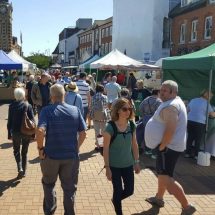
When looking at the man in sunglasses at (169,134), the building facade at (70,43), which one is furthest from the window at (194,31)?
the building facade at (70,43)

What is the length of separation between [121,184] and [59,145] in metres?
0.92

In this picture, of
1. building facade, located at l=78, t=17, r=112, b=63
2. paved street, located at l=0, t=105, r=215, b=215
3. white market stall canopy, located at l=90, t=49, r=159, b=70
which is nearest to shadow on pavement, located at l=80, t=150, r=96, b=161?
paved street, located at l=0, t=105, r=215, b=215

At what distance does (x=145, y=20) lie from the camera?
34.9 m

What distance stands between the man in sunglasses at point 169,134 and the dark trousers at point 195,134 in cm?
339

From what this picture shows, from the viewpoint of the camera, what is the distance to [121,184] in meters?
4.49

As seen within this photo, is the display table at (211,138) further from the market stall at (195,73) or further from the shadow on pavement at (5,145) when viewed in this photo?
the shadow on pavement at (5,145)

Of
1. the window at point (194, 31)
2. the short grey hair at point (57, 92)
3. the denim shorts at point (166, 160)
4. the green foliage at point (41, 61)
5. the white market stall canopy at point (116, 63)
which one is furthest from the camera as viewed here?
the green foliage at point (41, 61)

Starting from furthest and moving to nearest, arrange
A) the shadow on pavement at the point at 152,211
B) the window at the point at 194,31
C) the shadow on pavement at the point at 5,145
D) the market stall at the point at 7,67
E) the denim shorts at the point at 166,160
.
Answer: the window at the point at 194,31 → the market stall at the point at 7,67 → the shadow on pavement at the point at 5,145 → the shadow on pavement at the point at 152,211 → the denim shorts at the point at 166,160

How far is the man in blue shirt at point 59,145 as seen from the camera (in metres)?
4.31

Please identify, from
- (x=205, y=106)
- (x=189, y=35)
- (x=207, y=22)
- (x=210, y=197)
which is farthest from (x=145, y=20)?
(x=210, y=197)

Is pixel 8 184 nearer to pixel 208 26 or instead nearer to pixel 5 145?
pixel 5 145

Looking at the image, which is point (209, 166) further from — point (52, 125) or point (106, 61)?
point (106, 61)

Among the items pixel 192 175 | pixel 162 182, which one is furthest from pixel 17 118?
pixel 192 175

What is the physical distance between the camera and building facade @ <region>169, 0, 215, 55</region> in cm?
2727
